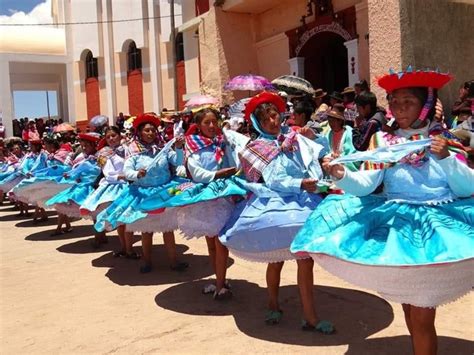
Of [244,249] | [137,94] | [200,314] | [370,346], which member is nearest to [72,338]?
[200,314]

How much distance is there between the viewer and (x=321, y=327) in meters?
4.00

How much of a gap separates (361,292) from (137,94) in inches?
782

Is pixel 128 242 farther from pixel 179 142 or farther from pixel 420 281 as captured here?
pixel 420 281

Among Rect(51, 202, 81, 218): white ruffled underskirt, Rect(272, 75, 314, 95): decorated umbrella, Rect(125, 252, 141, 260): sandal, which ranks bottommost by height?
Rect(125, 252, 141, 260): sandal

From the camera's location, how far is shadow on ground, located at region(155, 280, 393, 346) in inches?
157

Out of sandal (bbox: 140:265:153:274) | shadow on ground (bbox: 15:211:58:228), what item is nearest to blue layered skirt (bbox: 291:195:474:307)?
sandal (bbox: 140:265:153:274)

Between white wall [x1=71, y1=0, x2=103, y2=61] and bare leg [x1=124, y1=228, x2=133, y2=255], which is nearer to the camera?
bare leg [x1=124, y1=228, x2=133, y2=255]

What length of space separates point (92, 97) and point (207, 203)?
74.1 feet

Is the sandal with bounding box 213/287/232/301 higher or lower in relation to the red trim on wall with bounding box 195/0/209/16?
lower

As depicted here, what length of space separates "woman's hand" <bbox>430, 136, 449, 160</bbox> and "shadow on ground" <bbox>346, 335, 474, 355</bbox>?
4.68 ft

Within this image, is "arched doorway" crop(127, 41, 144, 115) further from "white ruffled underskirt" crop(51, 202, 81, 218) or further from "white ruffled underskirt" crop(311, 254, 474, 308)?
"white ruffled underskirt" crop(311, 254, 474, 308)

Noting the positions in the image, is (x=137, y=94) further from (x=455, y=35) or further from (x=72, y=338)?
(x=72, y=338)

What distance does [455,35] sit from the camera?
10.5 metres

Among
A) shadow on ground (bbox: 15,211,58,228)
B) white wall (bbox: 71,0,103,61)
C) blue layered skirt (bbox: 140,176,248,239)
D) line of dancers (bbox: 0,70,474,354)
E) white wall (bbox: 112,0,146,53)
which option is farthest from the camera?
white wall (bbox: 71,0,103,61)
